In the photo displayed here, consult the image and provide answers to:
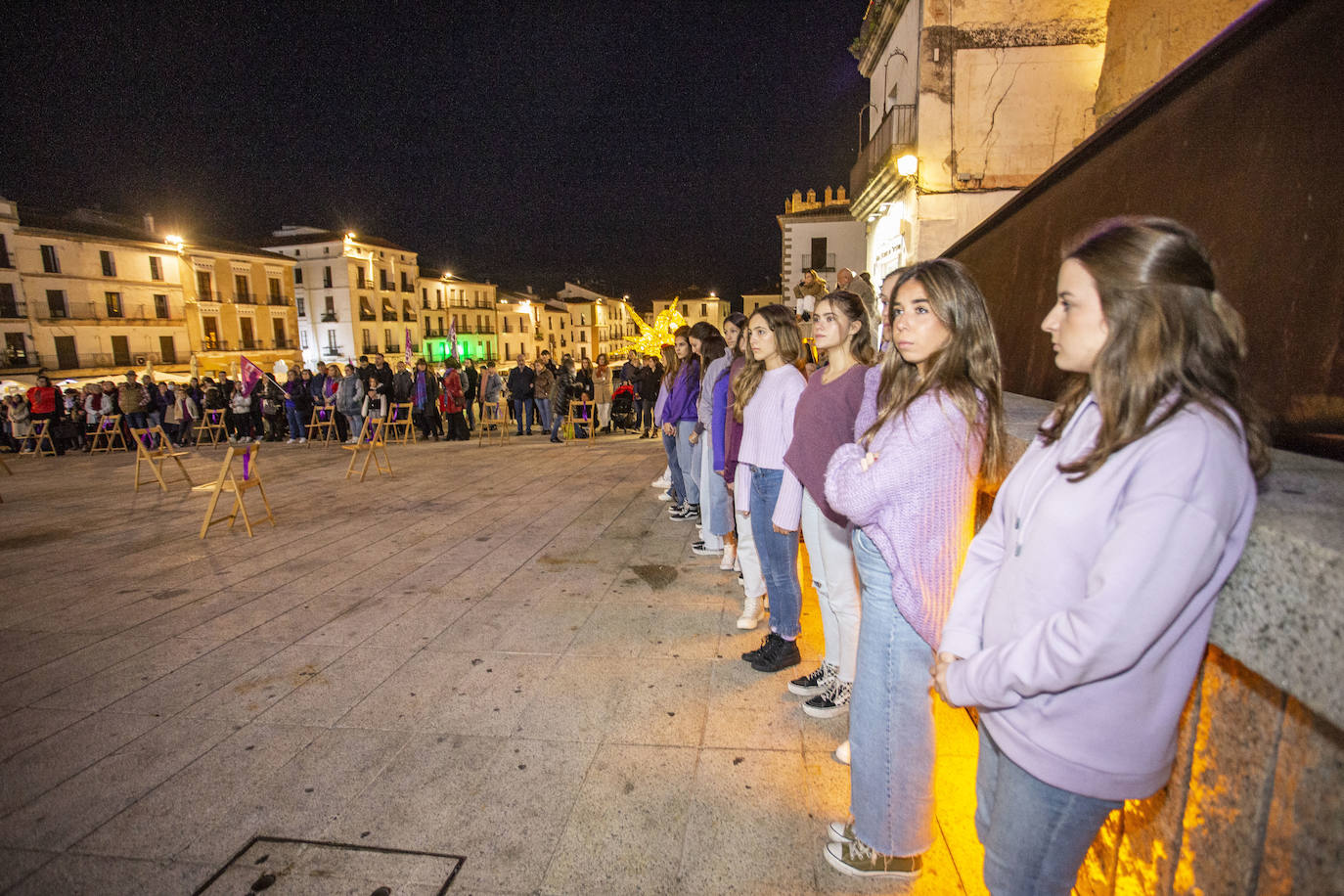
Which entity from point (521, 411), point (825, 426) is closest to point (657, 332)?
point (521, 411)

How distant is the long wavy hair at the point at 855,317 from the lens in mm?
2689

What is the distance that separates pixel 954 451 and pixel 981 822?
94 centimetres

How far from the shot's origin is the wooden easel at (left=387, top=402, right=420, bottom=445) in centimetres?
1327

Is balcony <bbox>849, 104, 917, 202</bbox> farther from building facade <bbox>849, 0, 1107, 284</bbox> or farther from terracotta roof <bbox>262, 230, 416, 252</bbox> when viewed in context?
terracotta roof <bbox>262, 230, 416, 252</bbox>

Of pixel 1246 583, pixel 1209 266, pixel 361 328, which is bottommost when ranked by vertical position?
pixel 1246 583

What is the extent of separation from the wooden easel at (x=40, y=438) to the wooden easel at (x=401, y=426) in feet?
23.8

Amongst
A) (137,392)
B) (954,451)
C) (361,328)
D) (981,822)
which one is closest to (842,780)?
(981,822)

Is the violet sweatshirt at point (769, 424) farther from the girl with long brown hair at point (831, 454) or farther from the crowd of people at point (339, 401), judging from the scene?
the crowd of people at point (339, 401)

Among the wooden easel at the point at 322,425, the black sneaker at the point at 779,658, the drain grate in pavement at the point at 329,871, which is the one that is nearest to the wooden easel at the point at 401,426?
the wooden easel at the point at 322,425

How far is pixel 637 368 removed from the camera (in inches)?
566

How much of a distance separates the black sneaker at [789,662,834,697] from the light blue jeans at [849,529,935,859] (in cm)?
107

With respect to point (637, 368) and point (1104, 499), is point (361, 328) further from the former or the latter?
point (1104, 499)

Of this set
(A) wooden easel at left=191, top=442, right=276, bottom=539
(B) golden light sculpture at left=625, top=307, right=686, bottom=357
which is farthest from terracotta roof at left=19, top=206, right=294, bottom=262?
(A) wooden easel at left=191, top=442, right=276, bottom=539

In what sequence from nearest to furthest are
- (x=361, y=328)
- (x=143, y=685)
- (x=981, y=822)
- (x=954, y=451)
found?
(x=981, y=822), (x=954, y=451), (x=143, y=685), (x=361, y=328)
